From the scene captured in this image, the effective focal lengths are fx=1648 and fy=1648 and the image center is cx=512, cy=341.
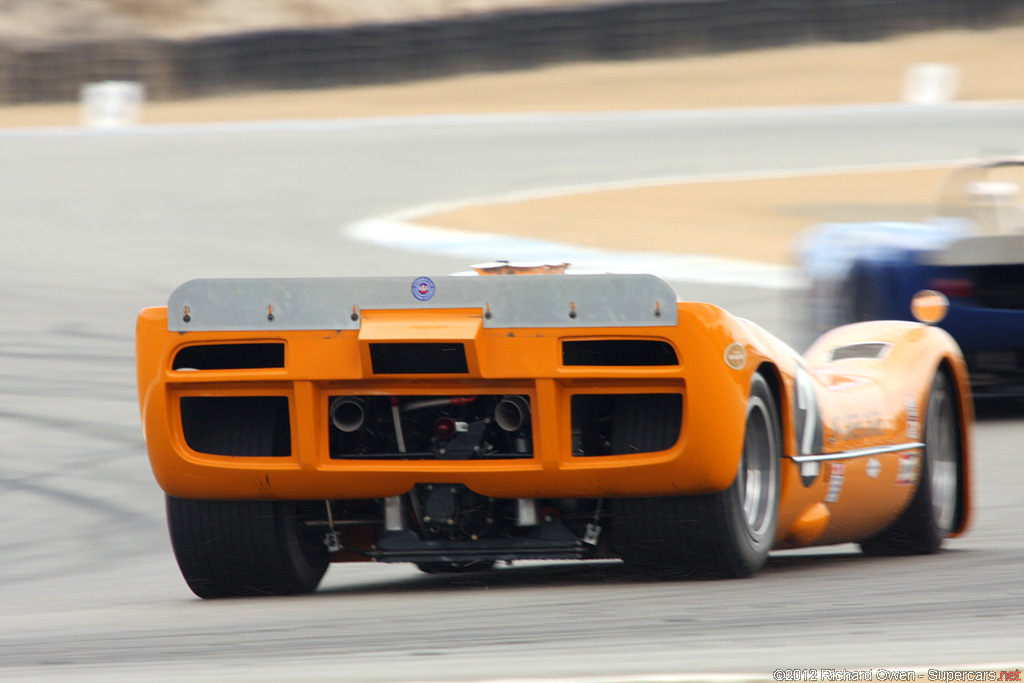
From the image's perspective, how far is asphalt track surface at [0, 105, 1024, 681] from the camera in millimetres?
3330

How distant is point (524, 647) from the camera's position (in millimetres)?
3434

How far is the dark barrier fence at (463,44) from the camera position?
33.6 meters

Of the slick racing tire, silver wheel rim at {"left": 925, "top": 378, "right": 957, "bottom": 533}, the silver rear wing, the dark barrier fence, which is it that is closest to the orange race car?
the silver rear wing

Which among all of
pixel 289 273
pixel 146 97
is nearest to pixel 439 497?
pixel 289 273

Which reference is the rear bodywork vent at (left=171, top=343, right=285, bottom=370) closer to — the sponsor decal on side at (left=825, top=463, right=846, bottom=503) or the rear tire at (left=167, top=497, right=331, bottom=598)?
the rear tire at (left=167, top=497, right=331, bottom=598)

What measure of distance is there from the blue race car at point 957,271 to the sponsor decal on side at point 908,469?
3245mm

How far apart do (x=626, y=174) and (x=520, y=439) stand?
59.4ft

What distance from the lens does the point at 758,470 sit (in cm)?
444

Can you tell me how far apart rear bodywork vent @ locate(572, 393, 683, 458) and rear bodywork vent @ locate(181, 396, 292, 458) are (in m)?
0.78

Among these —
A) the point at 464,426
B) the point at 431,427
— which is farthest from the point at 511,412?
the point at 431,427

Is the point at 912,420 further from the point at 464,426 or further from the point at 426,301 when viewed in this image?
the point at 426,301

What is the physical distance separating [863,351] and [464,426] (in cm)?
189

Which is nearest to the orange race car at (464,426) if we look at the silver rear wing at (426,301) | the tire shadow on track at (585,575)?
the silver rear wing at (426,301)

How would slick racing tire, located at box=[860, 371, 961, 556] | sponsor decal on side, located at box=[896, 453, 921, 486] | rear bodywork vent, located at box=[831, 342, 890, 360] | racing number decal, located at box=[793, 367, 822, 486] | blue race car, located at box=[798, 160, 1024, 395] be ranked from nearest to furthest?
racing number decal, located at box=[793, 367, 822, 486] < sponsor decal on side, located at box=[896, 453, 921, 486] < slick racing tire, located at box=[860, 371, 961, 556] < rear bodywork vent, located at box=[831, 342, 890, 360] < blue race car, located at box=[798, 160, 1024, 395]
